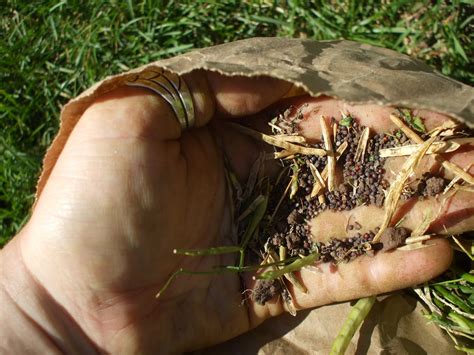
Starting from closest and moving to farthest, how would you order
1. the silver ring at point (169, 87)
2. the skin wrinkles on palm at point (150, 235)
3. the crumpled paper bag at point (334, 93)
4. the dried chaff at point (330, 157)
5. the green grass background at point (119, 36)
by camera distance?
the crumpled paper bag at point (334, 93), the skin wrinkles on palm at point (150, 235), the silver ring at point (169, 87), the dried chaff at point (330, 157), the green grass background at point (119, 36)

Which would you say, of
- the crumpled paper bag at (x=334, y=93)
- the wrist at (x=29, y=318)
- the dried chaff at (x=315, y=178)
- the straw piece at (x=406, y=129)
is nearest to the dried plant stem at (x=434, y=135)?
the straw piece at (x=406, y=129)

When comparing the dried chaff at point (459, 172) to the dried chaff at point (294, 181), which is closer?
the dried chaff at point (459, 172)

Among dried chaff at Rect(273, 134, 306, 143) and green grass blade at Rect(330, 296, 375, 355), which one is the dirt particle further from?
dried chaff at Rect(273, 134, 306, 143)

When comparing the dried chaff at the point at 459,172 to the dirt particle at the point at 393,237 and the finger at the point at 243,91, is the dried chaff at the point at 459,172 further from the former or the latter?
the finger at the point at 243,91

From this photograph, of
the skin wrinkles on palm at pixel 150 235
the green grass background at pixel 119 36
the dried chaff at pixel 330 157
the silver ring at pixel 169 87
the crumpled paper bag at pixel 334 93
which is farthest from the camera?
the green grass background at pixel 119 36

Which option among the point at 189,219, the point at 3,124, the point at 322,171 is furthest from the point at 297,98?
the point at 3,124
